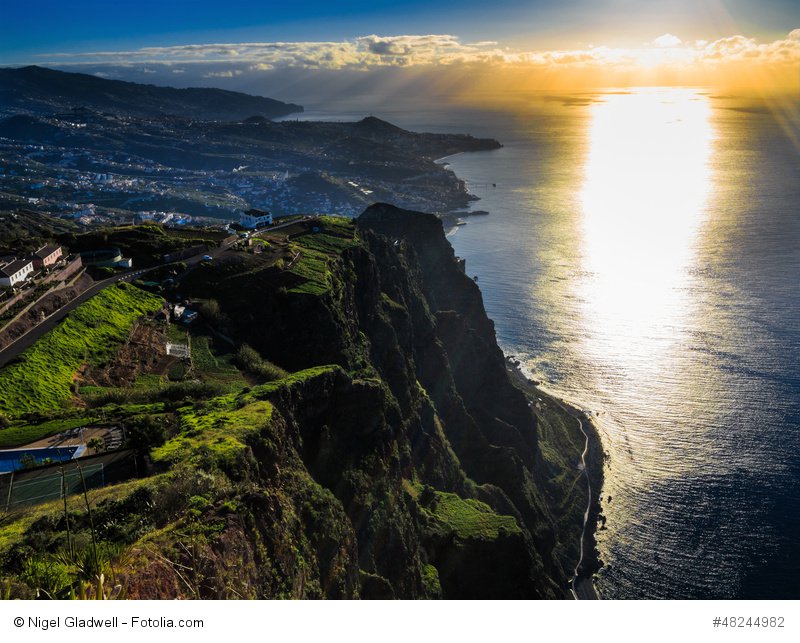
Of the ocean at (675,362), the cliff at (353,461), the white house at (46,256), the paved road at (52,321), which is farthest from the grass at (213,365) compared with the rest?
the ocean at (675,362)

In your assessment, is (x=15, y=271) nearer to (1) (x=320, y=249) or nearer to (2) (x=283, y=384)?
(2) (x=283, y=384)

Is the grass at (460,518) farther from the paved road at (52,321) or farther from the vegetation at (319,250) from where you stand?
the paved road at (52,321)

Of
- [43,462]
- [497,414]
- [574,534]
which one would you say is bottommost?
[574,534]

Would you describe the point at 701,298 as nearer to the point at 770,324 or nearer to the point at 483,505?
the point at 770,324

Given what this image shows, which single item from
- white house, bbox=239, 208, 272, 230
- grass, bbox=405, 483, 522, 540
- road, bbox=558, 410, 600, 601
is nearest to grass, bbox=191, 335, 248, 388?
grass, bbox=405, 483, 522, 540

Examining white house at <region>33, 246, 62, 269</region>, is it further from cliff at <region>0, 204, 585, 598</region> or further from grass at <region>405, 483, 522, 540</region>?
grass at <region>405, 483, 522, 540</region>

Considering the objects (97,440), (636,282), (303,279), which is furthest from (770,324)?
(97,440)
